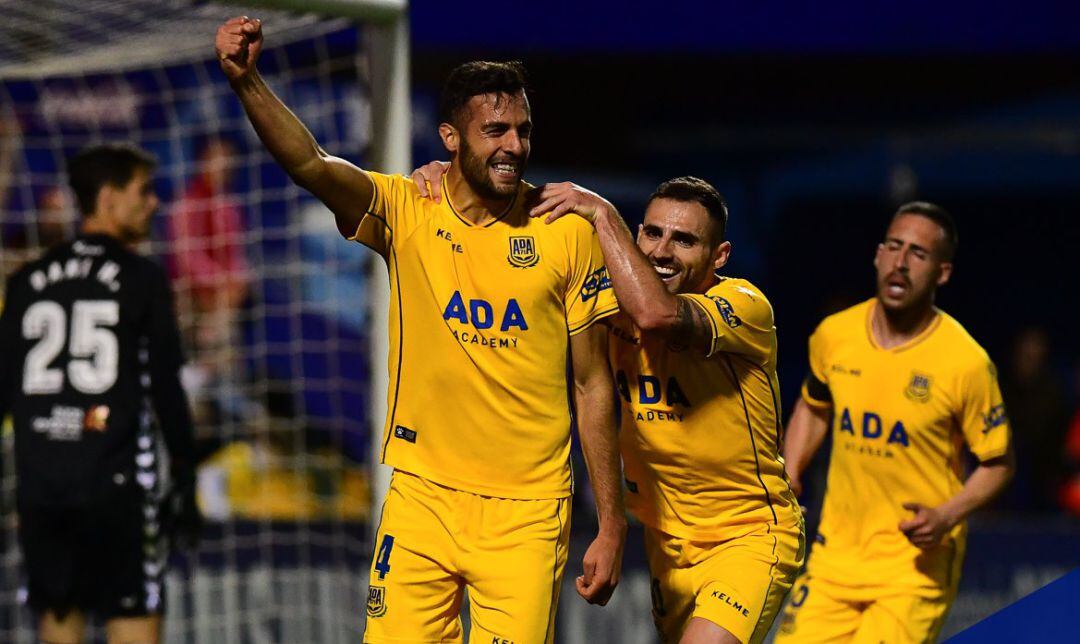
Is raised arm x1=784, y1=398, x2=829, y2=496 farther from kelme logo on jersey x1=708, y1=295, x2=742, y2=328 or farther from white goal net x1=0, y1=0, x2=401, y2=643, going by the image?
white goal net x1=0, y1=0, x2=401, y2=643

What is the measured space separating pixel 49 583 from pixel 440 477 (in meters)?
2.33

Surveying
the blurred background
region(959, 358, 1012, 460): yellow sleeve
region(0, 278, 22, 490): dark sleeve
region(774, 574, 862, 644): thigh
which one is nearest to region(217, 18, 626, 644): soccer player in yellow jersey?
region(774, 574, 862, 644): thigh

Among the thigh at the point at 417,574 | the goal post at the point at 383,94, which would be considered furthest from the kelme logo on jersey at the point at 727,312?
the goal post at the point at 383,94

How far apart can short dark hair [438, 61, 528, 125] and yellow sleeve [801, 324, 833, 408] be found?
6.22ft

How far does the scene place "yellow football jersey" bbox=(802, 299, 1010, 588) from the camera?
17.3 feet

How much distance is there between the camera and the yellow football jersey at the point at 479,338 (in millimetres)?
4199

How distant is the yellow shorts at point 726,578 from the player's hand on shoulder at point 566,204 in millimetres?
1084

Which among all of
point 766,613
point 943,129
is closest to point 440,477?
point 766,613

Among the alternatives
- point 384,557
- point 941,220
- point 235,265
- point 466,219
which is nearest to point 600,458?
point 384,557

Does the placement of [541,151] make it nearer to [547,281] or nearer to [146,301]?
[146,301]

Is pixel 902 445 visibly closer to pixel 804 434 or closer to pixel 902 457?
pixel 902 457

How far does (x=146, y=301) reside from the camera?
583cm

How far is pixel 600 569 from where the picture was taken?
4.20 m

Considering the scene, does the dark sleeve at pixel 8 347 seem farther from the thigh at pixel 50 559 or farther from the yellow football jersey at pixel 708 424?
the yellow football jersey at pixel 708 424
